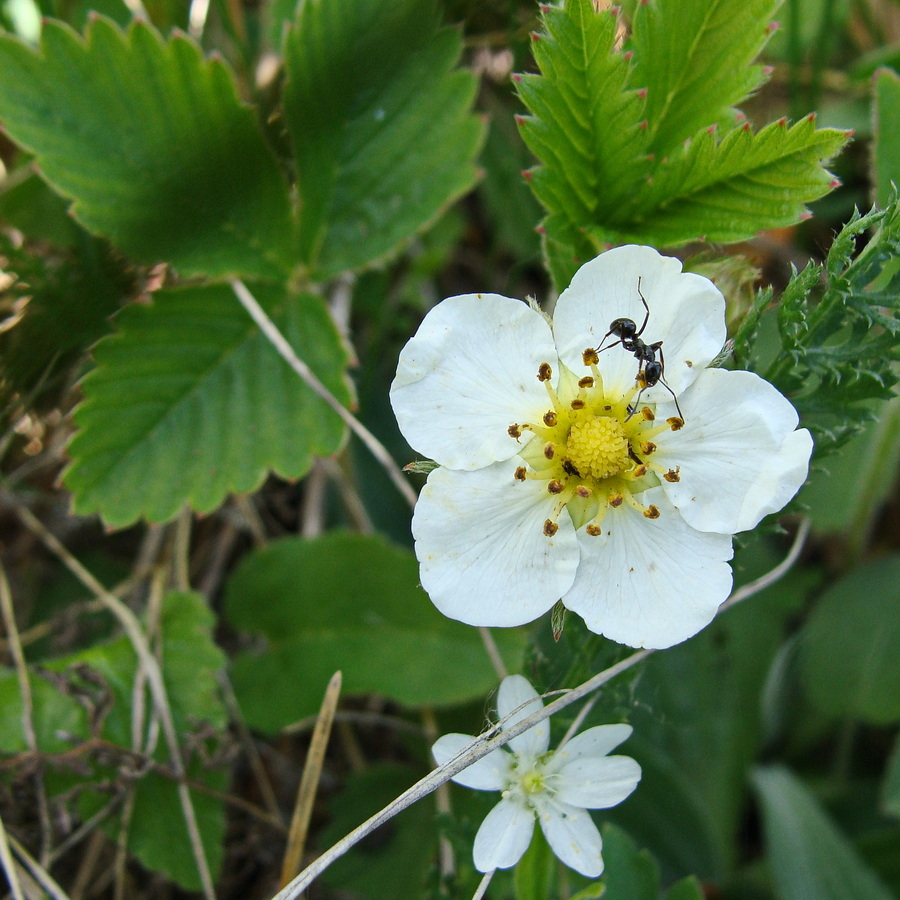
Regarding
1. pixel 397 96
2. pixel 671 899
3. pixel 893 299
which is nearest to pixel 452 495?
pixel 893 299

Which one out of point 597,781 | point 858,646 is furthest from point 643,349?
point 858,646

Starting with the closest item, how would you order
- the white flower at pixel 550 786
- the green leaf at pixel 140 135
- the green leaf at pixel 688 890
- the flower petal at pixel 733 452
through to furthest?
the flower petal at pixel 733 452
the white flower at pixel 550 786
the green leaf at pixel 688 890
the green leaf at pixel 140 135

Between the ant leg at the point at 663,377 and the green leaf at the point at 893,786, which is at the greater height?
the ant leg at the point at 663,377

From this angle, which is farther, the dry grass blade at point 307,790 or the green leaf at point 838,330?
the dry grass blade at point 307,790

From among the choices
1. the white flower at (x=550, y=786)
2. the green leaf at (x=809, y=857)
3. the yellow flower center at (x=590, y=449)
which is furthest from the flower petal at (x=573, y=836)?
the green leaf at (x=809, y=857)

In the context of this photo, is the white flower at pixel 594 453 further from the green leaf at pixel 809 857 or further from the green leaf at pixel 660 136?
the green leaf at pixel 809 857

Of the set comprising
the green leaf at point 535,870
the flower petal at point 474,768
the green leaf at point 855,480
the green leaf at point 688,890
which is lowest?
the green leaf at point 855,480

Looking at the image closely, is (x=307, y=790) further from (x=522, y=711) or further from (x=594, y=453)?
(x=594, y=453)
